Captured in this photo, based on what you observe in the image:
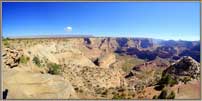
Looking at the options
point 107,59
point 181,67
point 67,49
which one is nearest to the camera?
point 181,67

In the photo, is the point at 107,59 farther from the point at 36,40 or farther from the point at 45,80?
the point at 45,80

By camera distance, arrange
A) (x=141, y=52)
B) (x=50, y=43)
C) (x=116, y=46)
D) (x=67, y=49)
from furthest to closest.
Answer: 1. (x=116, y=46)
2. (x=141, y=52)
3. (x=67, y=49)
4. (x=50, y=43)

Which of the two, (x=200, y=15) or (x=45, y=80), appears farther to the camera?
(x=45, y=80)

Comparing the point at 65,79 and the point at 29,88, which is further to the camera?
the point at 65,79

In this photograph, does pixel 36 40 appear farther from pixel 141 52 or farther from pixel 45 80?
pixel 141 52

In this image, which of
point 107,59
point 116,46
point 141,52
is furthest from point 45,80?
point 116,46

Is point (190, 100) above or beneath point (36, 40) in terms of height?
beneath

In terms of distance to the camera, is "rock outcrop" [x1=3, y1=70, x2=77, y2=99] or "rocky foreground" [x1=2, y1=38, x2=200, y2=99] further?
"rocky foreground" [x1=2, y1=38, x2=200, y2=99]

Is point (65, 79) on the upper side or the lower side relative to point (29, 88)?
lower

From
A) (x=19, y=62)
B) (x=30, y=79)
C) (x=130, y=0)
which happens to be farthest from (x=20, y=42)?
(x=130, y=0)

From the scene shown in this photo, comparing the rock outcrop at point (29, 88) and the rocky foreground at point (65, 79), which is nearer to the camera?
the rock outcrop at point (29, 88)
